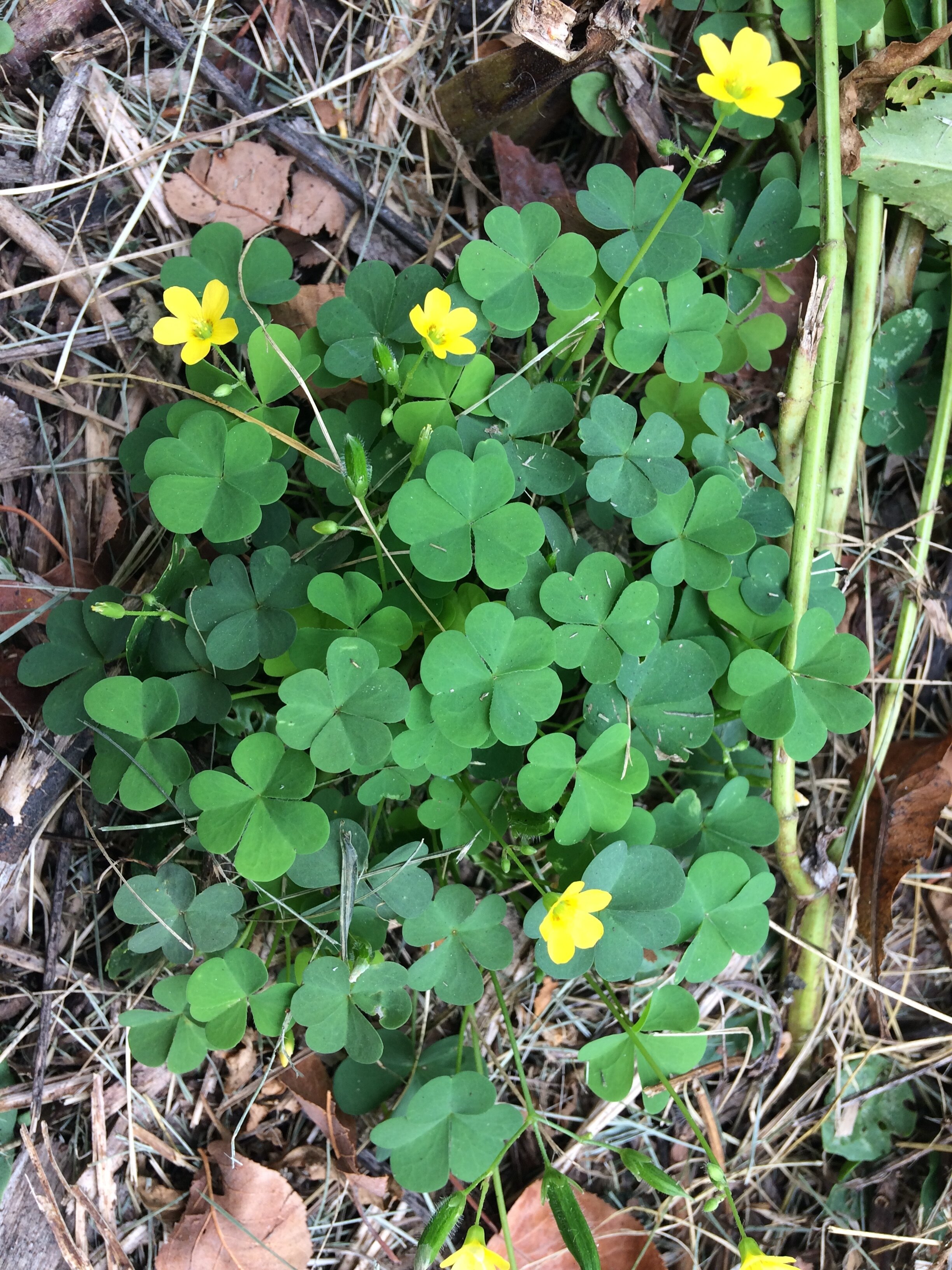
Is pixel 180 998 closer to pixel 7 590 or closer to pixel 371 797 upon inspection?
pixel 371 797

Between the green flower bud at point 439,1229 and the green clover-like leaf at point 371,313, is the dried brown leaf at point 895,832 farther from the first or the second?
the green clover-like leaf at point 371,313

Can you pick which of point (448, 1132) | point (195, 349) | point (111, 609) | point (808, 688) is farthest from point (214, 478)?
point (448, 1132)

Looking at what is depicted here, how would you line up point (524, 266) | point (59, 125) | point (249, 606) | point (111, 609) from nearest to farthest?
point (111, 609) → point (249, 606) → point (524, 266) → point (59, 125)

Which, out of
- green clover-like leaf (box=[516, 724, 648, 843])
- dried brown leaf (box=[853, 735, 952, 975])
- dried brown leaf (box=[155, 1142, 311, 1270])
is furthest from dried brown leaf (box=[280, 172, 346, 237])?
dried brown leaf (box=[155, 1142, 311, 1270])

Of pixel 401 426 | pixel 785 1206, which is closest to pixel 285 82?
pixel 401 426

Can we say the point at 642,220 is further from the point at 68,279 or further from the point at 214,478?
the point at 68,279

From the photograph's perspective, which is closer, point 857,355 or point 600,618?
point 600,618

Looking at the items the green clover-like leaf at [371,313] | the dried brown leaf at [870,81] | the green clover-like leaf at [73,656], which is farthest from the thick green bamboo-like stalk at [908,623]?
the green clover-like leaf at [73,656]
